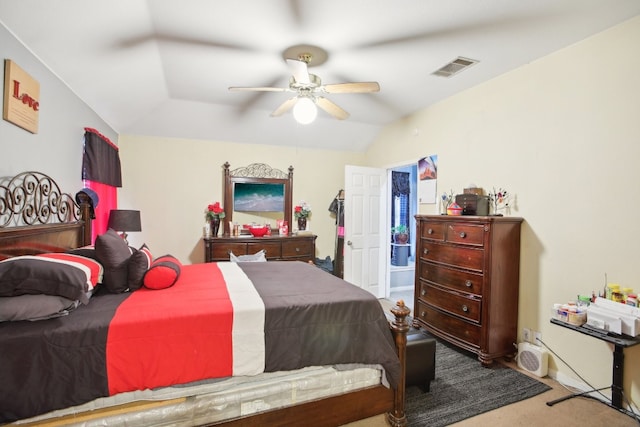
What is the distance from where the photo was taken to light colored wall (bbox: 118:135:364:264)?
441 cm

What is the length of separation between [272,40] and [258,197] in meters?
2.77

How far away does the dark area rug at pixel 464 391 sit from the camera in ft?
6.85

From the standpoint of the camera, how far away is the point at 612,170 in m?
2.26

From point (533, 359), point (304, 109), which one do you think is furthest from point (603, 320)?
point (304, 109)

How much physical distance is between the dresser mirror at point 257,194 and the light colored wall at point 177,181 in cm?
11

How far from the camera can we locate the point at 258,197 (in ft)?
16.3

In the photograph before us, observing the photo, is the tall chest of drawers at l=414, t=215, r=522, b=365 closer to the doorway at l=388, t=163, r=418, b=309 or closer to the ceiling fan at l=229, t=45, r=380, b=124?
the ceiling fan at l=229, t=45, r=380, b=124

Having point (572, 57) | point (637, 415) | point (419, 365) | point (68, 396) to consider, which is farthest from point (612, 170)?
point (68, 396)

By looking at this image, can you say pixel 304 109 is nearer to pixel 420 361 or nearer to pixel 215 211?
pixel 420 361

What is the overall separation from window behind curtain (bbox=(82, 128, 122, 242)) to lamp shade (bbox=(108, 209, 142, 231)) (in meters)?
0.10

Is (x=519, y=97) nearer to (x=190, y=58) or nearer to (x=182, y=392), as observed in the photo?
(x=190, y=58)

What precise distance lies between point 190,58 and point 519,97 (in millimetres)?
3079

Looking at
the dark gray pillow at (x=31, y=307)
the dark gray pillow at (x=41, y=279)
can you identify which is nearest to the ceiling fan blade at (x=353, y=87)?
the dark gray pillow at (x=41, y=279)

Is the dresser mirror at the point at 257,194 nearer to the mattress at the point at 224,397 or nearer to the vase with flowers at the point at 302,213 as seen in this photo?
the vase with flowers at the point at 302,213
